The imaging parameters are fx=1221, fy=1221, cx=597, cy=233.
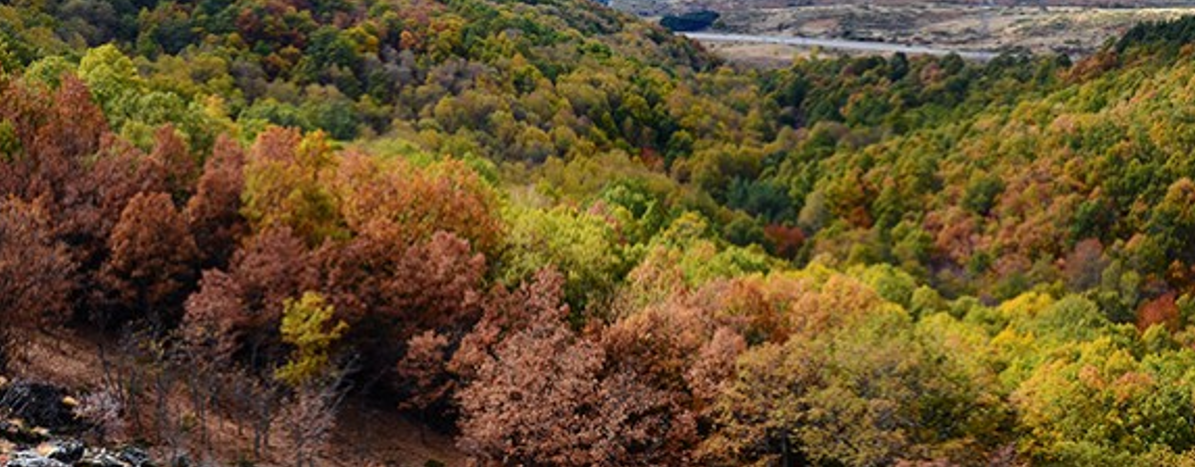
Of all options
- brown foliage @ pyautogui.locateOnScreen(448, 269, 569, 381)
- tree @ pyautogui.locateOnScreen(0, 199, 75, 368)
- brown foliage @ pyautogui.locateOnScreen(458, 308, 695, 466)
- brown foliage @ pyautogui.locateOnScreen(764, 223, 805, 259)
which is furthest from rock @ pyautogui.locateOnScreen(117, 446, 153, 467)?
brown foliage @ pyautogui.locateOnScreen(764, 223, 805, 259)

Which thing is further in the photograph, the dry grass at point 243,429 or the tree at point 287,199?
the tree at point 287,199

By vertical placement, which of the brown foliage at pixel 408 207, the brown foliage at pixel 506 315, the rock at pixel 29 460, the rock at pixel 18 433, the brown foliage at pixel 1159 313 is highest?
the rock at pixel 29 460

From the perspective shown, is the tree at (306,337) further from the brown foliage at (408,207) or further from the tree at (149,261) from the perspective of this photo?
the brown foliage at (408,207)

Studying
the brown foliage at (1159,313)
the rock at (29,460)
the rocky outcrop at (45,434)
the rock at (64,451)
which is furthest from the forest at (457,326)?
the brown foliage at (1159,313)

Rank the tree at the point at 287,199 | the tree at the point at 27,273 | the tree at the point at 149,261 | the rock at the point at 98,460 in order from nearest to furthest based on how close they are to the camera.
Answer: the rock at the point at 98,460, the tree at the point at 27,273, the tree at the point at 149,261, the tree at the point at 287,199

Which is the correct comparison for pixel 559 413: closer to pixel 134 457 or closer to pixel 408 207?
pixel 134 457

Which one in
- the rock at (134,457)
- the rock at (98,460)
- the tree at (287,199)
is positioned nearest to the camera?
the rock at (98,460)
